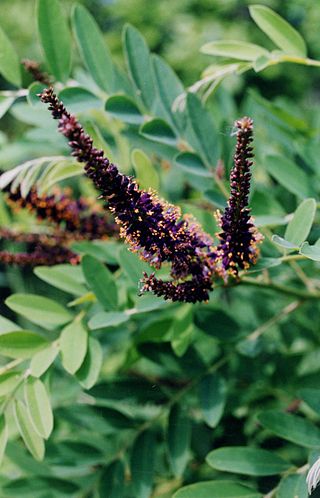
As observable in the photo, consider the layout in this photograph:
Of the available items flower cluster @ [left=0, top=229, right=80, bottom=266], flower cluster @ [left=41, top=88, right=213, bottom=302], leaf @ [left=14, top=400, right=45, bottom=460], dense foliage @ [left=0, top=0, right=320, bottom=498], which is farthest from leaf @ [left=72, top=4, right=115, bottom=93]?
leaf @ [left=14, top=400, right=45, bottom=460]

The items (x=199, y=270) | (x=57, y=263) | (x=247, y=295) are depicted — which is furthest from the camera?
(x=247, y=295)

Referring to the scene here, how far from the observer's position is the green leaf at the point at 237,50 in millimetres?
788

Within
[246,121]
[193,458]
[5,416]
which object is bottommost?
[193,458]

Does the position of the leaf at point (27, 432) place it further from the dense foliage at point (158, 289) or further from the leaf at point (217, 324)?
the leaf at point (217, 324)

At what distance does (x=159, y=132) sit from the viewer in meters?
0.80

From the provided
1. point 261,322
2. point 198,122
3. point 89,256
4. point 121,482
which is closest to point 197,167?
point 198,122

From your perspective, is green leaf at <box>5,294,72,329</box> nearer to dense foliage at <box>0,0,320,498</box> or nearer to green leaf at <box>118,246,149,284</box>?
dense foliage at <box>0,0,320,498</box>

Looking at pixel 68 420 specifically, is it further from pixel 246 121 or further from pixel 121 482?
pixel 246 121

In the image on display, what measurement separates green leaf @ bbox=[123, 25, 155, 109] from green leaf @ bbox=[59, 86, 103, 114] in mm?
66

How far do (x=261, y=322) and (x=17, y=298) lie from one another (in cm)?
39

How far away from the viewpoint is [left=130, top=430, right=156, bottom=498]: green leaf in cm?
80

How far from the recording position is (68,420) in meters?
0.91

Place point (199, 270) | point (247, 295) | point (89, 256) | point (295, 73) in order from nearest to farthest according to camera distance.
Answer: point (199, 270)
point (89, 256)
point (247, 295)
point (295, 73)

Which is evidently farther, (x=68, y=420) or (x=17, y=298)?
(x=68, y=420)
